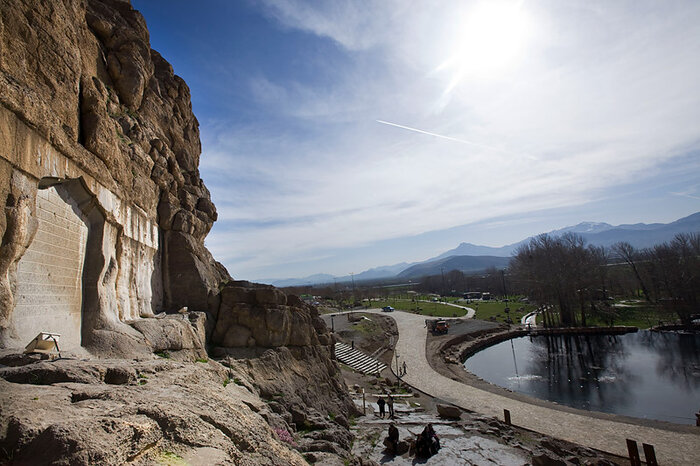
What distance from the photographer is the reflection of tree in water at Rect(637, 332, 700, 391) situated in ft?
104

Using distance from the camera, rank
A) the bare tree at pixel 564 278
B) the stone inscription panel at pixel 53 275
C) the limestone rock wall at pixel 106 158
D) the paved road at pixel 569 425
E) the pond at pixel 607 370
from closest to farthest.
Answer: the limestone rock wall at pixel 106 158, the stone inscription panel at pixel 53 275, the paved road at pixel 569 425, the pond at pixel 607 370, the bare tree at pixel 564 278

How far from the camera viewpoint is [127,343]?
35.8 ft

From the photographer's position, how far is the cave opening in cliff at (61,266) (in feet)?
27.2

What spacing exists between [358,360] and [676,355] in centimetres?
3465

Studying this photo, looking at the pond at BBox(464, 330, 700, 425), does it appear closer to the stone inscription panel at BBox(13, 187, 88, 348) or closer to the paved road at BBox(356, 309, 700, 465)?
the paved road at BBox(356, 309, 700, 465)

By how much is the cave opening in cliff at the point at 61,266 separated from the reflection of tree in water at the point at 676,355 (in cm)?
4140

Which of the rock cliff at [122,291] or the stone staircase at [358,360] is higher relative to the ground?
the rock cliff at [122,291]

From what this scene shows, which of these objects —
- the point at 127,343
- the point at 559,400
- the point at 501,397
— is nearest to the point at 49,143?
the point at 127,343

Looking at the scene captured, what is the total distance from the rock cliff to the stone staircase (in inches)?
595

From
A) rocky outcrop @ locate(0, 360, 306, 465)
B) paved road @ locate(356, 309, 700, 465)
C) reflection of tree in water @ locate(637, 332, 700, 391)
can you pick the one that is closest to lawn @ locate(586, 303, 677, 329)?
reflection of tree in water @ locate(637, 332, 700, 391)

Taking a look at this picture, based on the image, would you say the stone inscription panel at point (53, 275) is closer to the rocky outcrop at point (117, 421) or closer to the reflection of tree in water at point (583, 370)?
the rocky outcrop at point (117, 421)

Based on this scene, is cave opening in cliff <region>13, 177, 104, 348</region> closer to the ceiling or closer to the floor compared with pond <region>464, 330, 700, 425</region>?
closer to the ceiling

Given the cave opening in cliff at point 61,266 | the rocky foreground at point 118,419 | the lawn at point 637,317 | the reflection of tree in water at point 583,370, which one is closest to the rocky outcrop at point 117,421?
the rocky foreground at point 118,419

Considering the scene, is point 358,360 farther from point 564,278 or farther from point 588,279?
point 588,279
